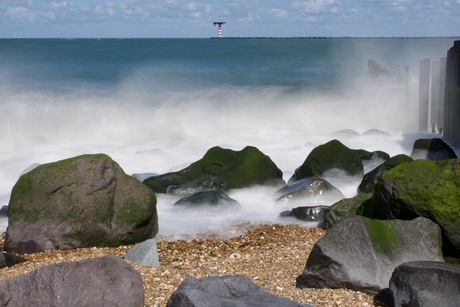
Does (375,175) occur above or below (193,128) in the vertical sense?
above

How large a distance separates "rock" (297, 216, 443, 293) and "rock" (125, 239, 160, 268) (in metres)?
1.27

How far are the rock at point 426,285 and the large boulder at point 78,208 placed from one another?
291 centimetres

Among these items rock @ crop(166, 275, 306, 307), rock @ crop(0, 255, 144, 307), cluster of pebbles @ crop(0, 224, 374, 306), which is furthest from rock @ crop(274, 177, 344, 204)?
rock @ crop(0, 255, 144, 307)

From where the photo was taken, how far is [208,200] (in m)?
→ 7.47

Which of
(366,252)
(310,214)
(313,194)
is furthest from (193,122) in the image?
(366,252)

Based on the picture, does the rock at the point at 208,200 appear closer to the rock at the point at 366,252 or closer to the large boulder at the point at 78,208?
the large boulder at the point at 78,208

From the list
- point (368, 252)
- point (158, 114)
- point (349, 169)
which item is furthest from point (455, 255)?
point (158, 114)

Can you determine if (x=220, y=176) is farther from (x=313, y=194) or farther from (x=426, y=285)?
(x=426, y=285)

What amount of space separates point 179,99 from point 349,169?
43.3ft

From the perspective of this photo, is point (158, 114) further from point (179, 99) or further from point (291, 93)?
point (291, 93)

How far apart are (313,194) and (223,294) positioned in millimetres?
4138

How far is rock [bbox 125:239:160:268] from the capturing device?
5.30 m

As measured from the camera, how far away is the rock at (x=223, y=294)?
3553 mm

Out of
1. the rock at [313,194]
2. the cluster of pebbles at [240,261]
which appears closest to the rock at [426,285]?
the cluster of pebbles at [240,261]
